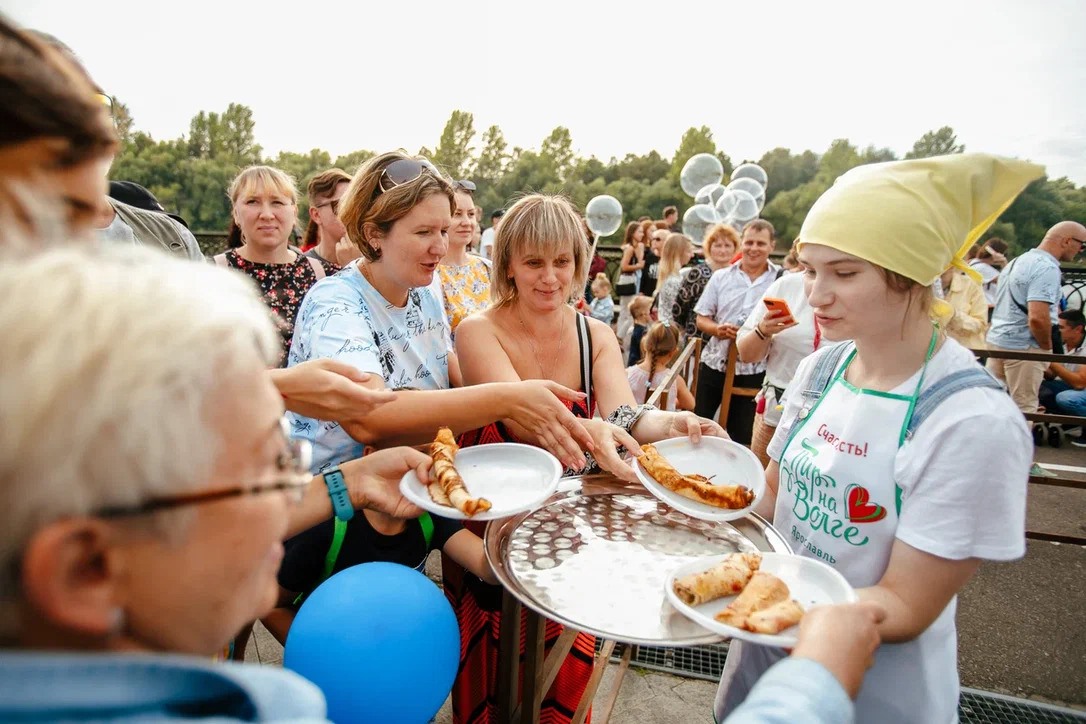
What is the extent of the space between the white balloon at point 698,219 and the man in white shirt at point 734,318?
22.6 feet

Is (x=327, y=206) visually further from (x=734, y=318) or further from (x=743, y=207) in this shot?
(x=743, y=207)

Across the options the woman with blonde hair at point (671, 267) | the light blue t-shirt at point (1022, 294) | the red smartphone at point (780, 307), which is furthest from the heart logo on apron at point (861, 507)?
the light blue t-shirt at point (1022, 294)

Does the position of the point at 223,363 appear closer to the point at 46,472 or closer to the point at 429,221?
the point at 46,472

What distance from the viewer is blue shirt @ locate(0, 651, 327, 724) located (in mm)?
564

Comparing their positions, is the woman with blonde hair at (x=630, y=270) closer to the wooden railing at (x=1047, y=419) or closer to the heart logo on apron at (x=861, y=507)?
the wooden railing at (x=1047, y=419)

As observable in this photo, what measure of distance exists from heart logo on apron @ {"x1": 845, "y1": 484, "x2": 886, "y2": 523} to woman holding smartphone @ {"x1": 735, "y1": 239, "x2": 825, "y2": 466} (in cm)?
279

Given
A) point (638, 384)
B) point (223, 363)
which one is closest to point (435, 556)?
point (638, 384)

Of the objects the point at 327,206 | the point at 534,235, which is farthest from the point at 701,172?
the point at 534,235

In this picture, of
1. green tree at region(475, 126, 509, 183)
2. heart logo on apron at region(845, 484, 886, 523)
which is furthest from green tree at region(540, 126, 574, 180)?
heart logo on apron at region(845, 484, 886, 523)

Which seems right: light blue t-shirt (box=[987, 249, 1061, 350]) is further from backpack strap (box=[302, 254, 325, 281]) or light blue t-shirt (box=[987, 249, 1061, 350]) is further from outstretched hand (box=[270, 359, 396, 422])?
outstretched hand (box=[270, 359, 396, 422])

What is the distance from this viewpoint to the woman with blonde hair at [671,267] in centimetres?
742

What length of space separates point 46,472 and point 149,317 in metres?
0.18

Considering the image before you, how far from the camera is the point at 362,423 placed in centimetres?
204

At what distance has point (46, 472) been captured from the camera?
0.55 m
